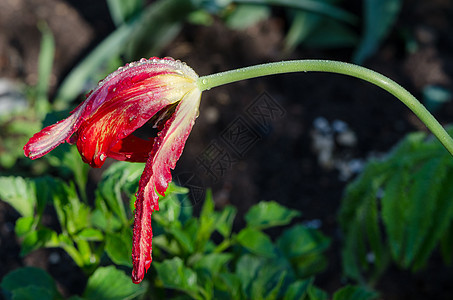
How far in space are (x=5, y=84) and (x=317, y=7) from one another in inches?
67.2

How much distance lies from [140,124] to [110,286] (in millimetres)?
436

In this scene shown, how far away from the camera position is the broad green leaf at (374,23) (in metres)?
2.87

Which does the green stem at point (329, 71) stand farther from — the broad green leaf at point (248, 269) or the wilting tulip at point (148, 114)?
the broad green leaf at point (248, 269)

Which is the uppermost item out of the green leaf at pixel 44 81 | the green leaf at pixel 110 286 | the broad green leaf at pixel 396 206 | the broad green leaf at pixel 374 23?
the broad green leaf at pixel 374 23

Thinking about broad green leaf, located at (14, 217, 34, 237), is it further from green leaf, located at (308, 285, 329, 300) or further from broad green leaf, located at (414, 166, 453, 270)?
broad green leaf, located at (414, 166, 453, 270)

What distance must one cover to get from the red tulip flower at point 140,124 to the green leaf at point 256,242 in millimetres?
519

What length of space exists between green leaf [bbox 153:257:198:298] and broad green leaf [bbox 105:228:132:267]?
0.26 ft

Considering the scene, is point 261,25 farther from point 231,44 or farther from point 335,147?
point 335,147

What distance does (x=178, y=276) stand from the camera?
1.12 meters

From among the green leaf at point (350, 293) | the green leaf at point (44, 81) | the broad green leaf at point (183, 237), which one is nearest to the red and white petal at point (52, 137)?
the broad green leaf at point (183, 237)

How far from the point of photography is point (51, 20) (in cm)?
314

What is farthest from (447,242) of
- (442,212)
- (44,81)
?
(44,81)

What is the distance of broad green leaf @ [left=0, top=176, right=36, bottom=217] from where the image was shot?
114 centimetres

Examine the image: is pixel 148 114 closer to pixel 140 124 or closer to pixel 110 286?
pixel 140 124
